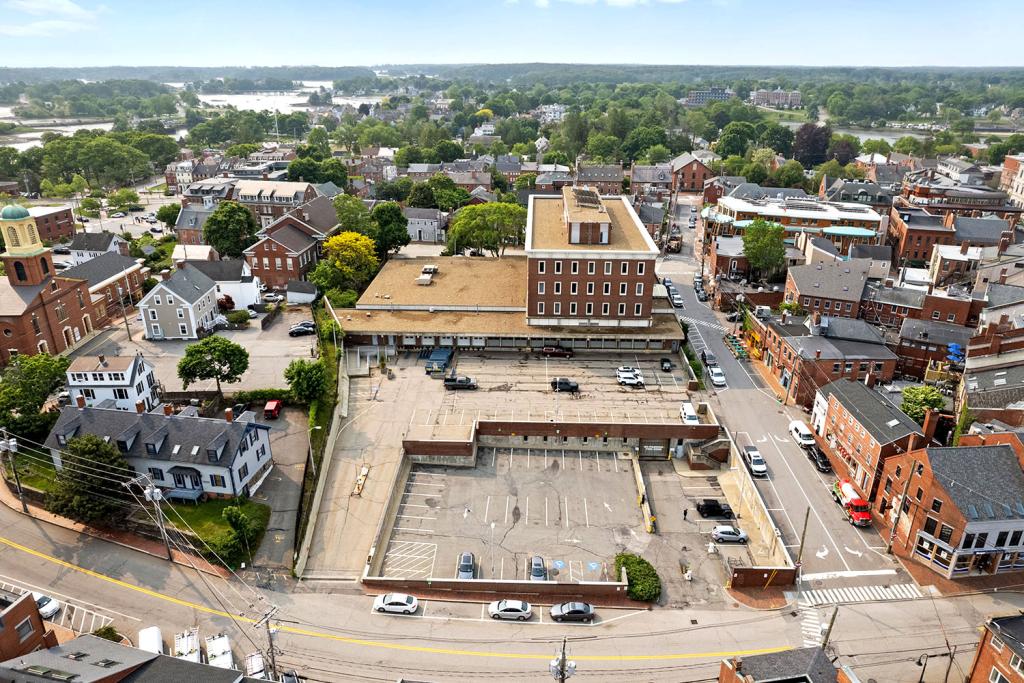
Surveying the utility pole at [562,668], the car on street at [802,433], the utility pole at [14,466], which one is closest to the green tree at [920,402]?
the car on street at [802,433]

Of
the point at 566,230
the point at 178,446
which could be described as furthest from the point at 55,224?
the point at 566,230

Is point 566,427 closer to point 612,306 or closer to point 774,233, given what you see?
point 612,306

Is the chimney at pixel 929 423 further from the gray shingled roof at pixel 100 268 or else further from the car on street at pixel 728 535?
the gray shingled roof at pixel 100 268

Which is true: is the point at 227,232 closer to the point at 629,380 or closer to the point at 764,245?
the point at 629,380

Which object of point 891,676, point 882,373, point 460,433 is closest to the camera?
point 891,676

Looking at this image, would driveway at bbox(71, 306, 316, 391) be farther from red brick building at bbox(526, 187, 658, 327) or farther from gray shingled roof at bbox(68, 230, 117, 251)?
red brick building at bbox(526, 187, 658, 327)

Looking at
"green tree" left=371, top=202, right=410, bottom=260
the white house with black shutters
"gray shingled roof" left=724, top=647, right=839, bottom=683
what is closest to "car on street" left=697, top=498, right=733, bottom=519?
"gray shingled roof" left=724, top=647, right=839, bottom=683

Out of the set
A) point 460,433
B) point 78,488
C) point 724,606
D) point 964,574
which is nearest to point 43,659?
point 78,488
